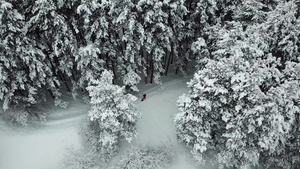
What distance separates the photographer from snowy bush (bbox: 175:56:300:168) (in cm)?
1580

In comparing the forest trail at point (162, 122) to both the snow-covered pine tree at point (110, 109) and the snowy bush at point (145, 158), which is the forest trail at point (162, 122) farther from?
the snow-covered pine tree at point (110, 109)

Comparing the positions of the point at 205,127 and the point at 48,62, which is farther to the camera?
the point at 48,62

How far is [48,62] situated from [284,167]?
22308mm

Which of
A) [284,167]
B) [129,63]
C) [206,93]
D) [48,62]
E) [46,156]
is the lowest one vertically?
[284,167]

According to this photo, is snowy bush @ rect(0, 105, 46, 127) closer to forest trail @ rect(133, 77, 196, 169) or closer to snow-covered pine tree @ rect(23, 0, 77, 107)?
snow-covered pine tree @ rect(23, 0, 77, 107)

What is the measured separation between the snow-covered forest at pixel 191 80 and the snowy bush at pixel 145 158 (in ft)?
0.29

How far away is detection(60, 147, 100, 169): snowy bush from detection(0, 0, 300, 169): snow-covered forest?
0.09m

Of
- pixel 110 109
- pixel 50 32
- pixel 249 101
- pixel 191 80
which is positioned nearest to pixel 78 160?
pixel 110 109

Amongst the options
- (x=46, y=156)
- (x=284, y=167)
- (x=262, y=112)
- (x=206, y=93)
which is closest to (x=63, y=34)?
(x=46, y=156)

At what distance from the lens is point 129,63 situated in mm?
23594

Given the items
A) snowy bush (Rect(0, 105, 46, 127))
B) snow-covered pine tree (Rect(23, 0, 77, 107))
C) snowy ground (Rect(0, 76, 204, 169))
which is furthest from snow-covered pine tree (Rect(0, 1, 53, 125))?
snowy ground (Rect(0, 76, 204, 169))

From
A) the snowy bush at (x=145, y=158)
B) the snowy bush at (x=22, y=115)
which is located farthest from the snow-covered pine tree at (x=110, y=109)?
the snowy bush at (x=22, y=115)

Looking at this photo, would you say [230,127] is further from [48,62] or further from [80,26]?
[48,62]

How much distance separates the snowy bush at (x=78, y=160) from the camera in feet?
68.5
